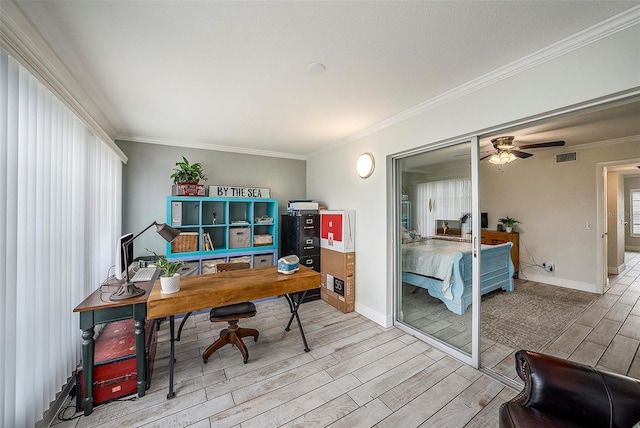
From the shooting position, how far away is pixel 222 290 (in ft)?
6.55

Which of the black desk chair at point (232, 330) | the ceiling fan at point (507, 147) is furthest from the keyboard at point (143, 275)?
the ceiling fan at point (507, 147)

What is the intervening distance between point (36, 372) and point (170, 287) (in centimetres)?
81

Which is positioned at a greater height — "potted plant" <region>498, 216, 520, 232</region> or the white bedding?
"potted plant" <region>498, 216, 520, 232</region>

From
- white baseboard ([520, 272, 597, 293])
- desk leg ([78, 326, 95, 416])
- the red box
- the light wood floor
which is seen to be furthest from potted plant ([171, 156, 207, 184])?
white baseboard ([520, 272, 597, 293])

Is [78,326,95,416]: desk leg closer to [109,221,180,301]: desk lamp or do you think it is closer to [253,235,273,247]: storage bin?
[109,221,180,301]: desk lamp

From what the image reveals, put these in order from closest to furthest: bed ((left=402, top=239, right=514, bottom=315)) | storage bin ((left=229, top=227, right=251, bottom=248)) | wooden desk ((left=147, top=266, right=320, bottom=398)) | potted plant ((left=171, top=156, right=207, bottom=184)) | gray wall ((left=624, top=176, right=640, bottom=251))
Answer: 1. wooden desk ((left=147, top=266, right=320, bottom=398))
2. bed ((left=402, top=239, right=514, bottom=315))
3. potted plant ((left=171, top=156, right=207, bottom=184))
4. storage bin ((left=229, top=227, right=251, bottom=248))
5. gray wall ((left=624, top=176, right=640, bottom=251))

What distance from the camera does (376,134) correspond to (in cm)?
307

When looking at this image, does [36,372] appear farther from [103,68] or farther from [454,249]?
[454,249]

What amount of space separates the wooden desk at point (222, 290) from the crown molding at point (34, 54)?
154 cm

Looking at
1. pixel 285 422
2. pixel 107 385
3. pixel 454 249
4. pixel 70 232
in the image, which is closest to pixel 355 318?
pixel 454 249

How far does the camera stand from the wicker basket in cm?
338

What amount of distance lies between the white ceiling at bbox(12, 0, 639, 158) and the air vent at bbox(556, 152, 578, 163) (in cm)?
364

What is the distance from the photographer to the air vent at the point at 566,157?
3994 millimetres

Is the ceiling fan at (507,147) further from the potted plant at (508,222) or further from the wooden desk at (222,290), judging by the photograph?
the wooden desk at (222,290)
